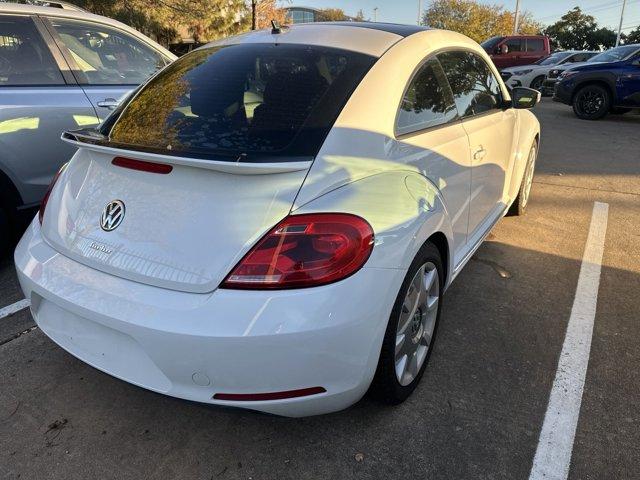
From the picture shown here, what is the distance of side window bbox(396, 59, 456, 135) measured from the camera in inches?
93.6

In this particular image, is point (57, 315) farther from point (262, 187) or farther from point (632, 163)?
point (632, 163)

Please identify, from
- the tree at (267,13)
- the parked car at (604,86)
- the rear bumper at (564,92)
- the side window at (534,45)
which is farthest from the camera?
the tree at (267,13)

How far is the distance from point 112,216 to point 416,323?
1389 millimetres

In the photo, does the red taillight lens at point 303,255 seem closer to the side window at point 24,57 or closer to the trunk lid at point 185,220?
the trunk lid at point 185,220

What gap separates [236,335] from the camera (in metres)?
1.66

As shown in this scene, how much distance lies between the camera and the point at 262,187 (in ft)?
5.99

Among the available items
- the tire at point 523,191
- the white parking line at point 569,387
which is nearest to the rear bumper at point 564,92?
the tire at point 523,191

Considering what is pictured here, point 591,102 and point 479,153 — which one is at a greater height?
point 479,153

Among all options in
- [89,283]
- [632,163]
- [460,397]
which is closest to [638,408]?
[460,397]

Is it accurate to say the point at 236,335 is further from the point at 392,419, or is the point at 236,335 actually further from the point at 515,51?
the point at 515,51

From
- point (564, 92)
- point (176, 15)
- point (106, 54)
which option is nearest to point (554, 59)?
point (564, 92)

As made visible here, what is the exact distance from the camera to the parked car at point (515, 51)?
1914 cm

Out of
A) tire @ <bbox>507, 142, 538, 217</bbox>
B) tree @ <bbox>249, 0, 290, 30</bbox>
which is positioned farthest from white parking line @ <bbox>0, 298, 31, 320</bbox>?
tree @ <bbox>249, 0, 290, 30</bbox>

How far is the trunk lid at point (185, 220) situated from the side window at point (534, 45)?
20579 millimetres
